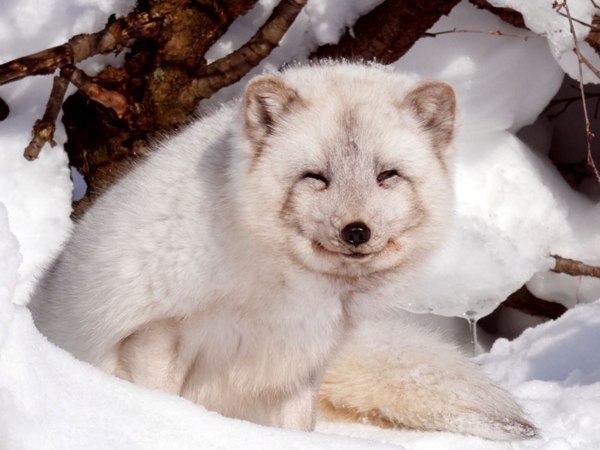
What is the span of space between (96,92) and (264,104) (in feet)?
5.21

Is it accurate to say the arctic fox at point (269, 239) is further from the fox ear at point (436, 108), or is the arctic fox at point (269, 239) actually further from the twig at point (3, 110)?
the twig at point (3, 110)

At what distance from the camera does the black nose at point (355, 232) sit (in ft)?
8.08

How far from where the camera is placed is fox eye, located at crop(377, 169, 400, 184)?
259cm

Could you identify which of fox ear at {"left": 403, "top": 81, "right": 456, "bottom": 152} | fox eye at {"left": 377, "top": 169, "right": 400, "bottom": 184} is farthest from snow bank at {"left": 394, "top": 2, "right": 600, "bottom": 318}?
fox eye at {"left": 377, "top": 169, "right": 400, "bottom": 184}

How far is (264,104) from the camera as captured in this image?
271 cm

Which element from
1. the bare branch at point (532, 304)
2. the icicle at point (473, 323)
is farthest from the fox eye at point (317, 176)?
the bare branch at point (532, 304)

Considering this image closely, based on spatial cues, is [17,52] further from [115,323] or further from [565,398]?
[565,398]

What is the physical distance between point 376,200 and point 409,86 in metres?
0.44

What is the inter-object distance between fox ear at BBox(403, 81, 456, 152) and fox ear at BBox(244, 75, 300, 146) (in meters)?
0.33

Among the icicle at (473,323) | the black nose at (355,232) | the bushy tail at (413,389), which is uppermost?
the black nose at (355,232)

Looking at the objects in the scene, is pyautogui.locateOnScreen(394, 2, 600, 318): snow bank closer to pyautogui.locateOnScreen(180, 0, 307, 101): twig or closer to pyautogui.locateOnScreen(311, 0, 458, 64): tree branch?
pyautogui.locateOnScreen(311, 0, 458, 64): tree branch

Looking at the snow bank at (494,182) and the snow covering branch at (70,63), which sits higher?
the snow covering branch at (70,63)

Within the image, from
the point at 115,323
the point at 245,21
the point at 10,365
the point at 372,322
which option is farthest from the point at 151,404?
the point at 245,21

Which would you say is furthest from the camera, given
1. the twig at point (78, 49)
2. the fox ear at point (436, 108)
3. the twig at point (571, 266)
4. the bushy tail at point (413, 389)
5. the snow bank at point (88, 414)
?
the twig at point (571, 266)
